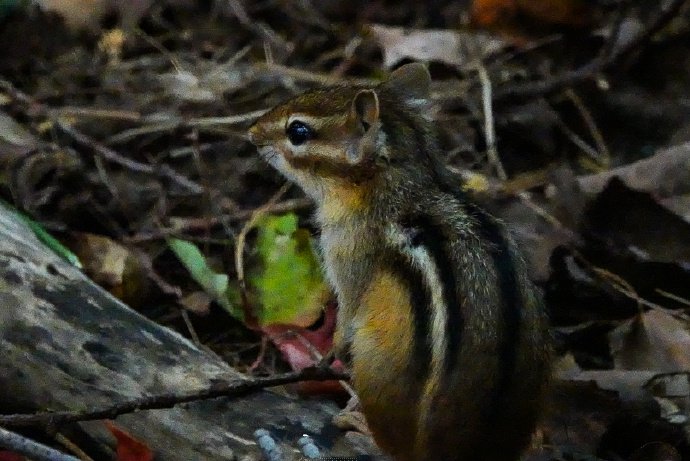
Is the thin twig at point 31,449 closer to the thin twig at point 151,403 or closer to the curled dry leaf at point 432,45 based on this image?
the thin twig at point 151,403

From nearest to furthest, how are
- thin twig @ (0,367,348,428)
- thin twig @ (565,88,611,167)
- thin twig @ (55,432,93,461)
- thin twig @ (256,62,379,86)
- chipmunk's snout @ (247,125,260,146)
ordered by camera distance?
thin twig @ (0,367,348,428) < thin twig @ (55,432,93,461) < chipmunk's snout @ (247,125,260,146) < thin twig @ (565,88,611,167) < thin twig @ (256,62,379,86)

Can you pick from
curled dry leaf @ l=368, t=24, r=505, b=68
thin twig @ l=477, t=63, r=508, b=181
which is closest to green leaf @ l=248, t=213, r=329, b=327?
thin twig @ l=477, t=63, r=508, b=181

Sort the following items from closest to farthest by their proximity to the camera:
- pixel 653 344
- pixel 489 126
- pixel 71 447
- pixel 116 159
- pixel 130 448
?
pixel 130 448
pixel 71 447
pixel 653 344
pixel 116 159
pixel 489 126

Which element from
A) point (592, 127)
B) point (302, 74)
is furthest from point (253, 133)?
point (592, 127)

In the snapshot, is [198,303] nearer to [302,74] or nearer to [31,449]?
[31,449]

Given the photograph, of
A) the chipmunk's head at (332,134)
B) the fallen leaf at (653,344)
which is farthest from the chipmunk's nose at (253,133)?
the fallen leaf at (653,344)

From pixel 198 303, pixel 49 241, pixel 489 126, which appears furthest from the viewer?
pixel 489 126

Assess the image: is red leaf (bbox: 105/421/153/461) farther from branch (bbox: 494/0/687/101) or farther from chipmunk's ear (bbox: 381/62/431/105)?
branch (bbox: 494/0/687/101)

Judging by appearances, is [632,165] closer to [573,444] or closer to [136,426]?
[573,444]

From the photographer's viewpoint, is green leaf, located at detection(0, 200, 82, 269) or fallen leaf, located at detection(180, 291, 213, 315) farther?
fallen leaf, located at detection(180, 291, 213, 315)
